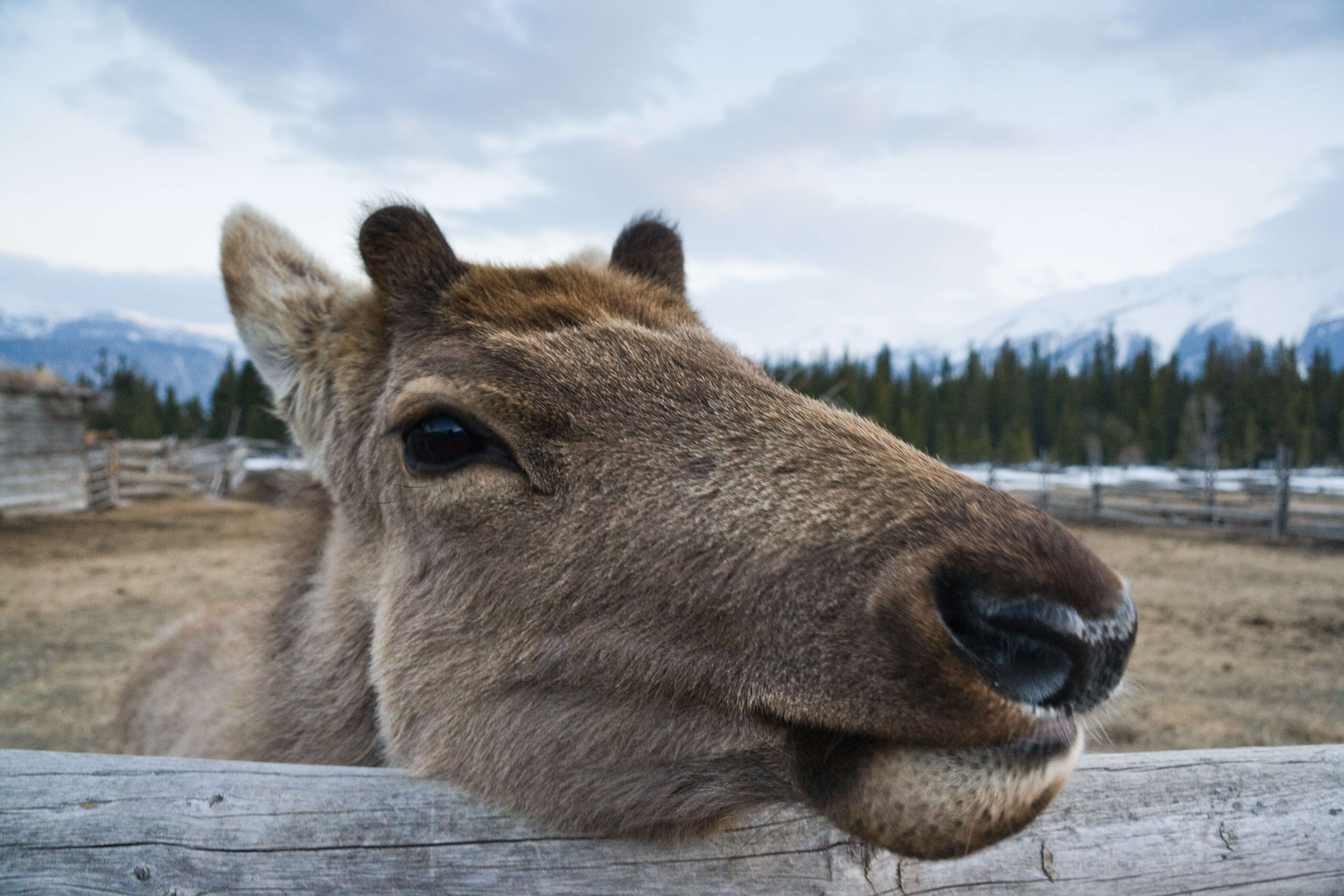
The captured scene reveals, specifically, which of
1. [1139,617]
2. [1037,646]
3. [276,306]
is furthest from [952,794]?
[1139,617]

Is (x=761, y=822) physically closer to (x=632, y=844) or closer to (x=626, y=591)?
(x=632, y=844)

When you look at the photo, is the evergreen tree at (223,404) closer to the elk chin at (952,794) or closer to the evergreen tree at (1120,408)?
the evergreen tree at (1120,408)

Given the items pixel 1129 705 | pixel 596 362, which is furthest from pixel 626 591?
pixel 1129 705

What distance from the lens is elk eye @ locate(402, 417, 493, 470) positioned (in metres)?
2.52

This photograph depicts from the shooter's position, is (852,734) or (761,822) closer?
(852,734)

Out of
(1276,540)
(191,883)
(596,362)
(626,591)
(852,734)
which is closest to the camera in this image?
(852,734)

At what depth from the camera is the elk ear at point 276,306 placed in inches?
133

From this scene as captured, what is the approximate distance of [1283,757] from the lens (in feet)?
7.84

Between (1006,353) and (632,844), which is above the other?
(1006,353)

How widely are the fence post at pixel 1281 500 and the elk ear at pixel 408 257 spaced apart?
92.9 feet

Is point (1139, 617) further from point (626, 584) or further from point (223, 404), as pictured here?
point (223, 404)

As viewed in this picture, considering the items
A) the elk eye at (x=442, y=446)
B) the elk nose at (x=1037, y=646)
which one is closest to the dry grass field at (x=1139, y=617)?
the elk nose at (x=1037, y=646)

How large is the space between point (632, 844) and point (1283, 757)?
1.99 meters

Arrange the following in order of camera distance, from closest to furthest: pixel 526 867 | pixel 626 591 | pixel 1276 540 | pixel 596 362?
pixel 526 867, pixel 626 591, pixel 596 362, pixel 1276 540
